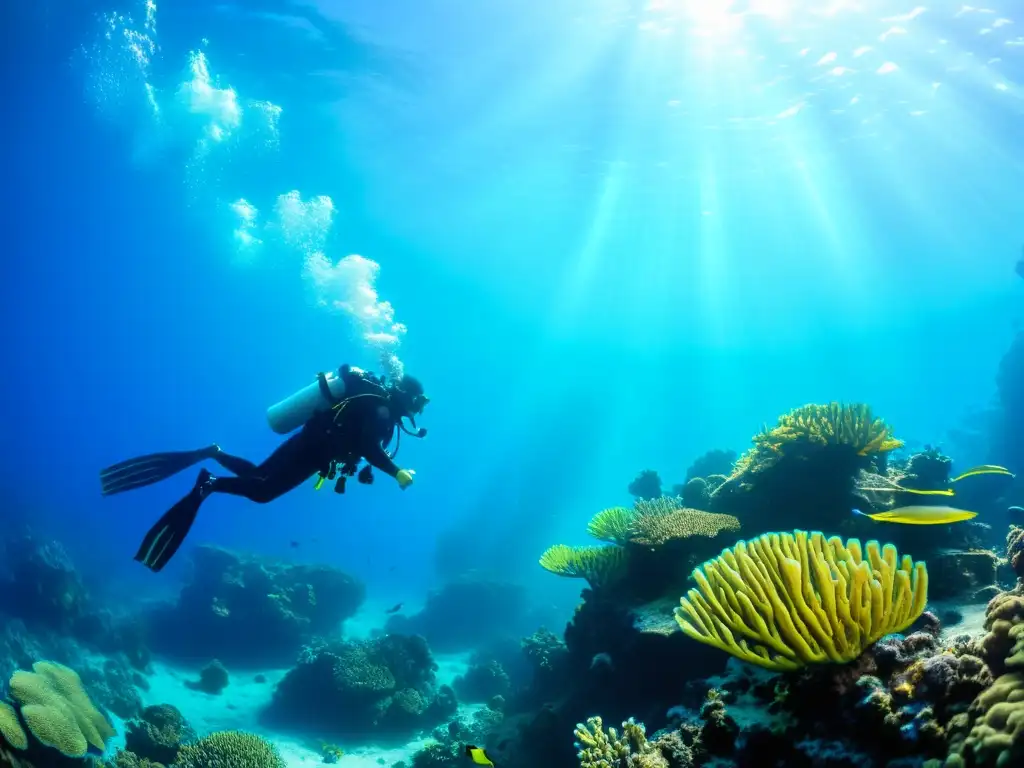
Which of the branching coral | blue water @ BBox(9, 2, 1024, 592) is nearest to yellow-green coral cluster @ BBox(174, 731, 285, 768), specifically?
the branching coral

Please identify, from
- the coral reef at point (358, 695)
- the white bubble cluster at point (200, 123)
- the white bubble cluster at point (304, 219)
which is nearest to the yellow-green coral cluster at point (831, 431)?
the coral reef at point (358, 695)

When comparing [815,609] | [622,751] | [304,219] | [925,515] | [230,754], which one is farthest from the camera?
[304,219]

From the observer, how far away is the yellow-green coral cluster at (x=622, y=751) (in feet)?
11.5

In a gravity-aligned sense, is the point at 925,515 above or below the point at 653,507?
below

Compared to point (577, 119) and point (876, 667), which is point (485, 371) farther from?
point (876, 667)

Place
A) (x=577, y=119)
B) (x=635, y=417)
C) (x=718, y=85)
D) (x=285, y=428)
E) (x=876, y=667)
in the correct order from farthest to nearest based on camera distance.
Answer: (x=635, y=417) < (x=577, y=119) < (x=718, y=85) < (x=285, y=428) < (x=876, y=667)

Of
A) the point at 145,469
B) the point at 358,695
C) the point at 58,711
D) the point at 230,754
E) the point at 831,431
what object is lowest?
the point at 230,754

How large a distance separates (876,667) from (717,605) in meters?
0.98

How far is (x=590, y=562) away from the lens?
7445 mm

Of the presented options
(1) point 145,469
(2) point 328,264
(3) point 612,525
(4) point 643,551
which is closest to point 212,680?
(1) point 145,469

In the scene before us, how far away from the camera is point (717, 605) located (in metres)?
3.31

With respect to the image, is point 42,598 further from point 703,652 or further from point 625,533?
point 703,652

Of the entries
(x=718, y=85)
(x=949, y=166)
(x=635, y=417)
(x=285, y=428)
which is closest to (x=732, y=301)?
(x=949, y=166)

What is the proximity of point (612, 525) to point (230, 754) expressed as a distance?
674cm
